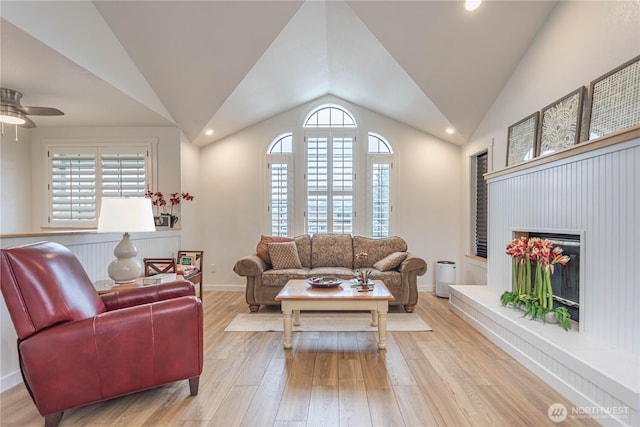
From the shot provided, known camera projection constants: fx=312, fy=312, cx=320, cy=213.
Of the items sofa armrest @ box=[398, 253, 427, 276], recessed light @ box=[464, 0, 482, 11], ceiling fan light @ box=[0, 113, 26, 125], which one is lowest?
sofa armrest @ box=[398, 253, 427, 276]

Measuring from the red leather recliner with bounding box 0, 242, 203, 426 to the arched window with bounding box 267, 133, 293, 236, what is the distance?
322cm

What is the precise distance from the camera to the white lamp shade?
2.49 meters

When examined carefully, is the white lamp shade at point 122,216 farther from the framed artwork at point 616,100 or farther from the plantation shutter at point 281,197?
the framed artwork at point 616,100

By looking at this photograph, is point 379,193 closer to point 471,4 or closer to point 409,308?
point 409,308

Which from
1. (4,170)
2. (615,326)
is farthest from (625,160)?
(4,170)

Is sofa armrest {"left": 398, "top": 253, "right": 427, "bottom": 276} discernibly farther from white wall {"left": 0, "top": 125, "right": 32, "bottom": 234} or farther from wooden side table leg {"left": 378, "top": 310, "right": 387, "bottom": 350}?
white wall {"left": 0, "top": 125, "right": 32, "bottom": 234}

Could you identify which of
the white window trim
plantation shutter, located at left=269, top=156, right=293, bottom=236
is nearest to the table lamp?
the white window trim

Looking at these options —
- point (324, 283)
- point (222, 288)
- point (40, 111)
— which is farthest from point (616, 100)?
point (222, 288)

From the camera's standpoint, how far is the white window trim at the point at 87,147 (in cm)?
456

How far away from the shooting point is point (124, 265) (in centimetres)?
269

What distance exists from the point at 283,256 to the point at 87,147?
3.33 metres

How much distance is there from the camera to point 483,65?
358cm

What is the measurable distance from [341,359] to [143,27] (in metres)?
3.71

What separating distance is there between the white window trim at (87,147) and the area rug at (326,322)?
2.46 metres
